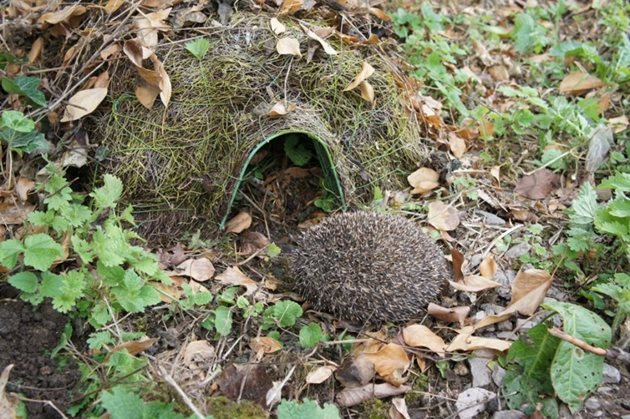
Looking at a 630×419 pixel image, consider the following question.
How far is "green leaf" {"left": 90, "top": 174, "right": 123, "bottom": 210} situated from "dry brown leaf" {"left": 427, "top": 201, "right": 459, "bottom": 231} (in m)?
1.86

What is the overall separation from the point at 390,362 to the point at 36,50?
2.80 meters

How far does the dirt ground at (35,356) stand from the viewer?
2.97 meters

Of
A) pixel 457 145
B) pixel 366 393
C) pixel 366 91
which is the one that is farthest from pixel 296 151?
pixel 366 393

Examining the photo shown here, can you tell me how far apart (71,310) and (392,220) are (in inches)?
67.0

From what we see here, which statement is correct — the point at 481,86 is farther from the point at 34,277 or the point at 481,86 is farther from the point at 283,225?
the point at 34,277

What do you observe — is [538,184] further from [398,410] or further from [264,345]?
[264,345]

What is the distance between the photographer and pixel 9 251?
315cm

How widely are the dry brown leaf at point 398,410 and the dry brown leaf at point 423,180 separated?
1604 mm

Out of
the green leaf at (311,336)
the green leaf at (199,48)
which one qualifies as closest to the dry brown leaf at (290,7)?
the green leaf at (199,48)

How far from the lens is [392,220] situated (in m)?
3.85

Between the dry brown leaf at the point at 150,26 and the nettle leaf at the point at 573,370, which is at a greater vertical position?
the dry brown leaf at the point at 150,26

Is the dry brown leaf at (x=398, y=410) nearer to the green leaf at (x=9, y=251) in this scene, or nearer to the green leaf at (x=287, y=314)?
the green leaf at (x=287, y=314)

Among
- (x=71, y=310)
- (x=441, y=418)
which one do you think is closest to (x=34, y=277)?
(x=71, y=310)

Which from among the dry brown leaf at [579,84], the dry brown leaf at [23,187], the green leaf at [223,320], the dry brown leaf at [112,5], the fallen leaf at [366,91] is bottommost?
the green leaf at [223,320]
